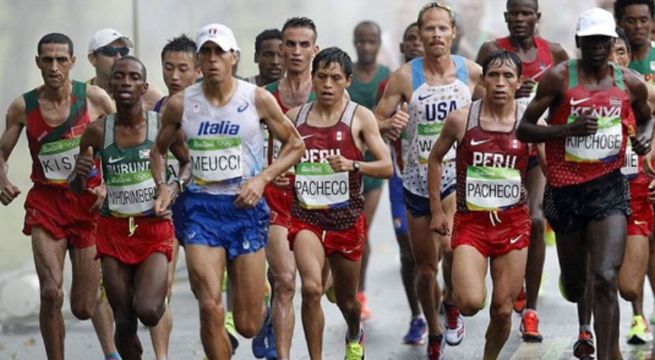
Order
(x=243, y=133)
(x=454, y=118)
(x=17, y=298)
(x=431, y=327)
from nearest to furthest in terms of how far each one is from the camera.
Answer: (x=243, y=133)
(x=454, y=118)
(x=431, y=327)
(x=17, y=298)

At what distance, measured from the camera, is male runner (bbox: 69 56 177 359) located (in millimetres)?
12297

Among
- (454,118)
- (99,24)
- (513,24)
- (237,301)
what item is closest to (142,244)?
(237,301)

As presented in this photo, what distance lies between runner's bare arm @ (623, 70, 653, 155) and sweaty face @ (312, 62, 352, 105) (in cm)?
180

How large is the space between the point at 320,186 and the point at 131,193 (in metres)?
1.24

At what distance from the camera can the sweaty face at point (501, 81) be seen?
12750 mm

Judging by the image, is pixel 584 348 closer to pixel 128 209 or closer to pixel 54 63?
pixel 128 209

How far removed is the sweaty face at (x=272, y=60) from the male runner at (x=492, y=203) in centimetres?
216

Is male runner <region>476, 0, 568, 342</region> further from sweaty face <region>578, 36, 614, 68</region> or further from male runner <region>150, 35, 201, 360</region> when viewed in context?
male runner <region>150, 35, 201, 360</region>

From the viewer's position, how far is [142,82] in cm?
1258

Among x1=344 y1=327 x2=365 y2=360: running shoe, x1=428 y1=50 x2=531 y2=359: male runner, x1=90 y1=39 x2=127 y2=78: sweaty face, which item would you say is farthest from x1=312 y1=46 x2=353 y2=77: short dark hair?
x1=90 y1=39 x2=127 y2=78: sweaty face

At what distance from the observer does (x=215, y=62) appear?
1197cm

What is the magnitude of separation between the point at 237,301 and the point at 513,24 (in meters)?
3.96

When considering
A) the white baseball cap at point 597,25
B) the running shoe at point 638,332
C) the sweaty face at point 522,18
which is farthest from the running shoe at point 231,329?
the white baseball cap at point 597,25

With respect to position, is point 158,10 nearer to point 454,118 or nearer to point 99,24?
point 99,24
